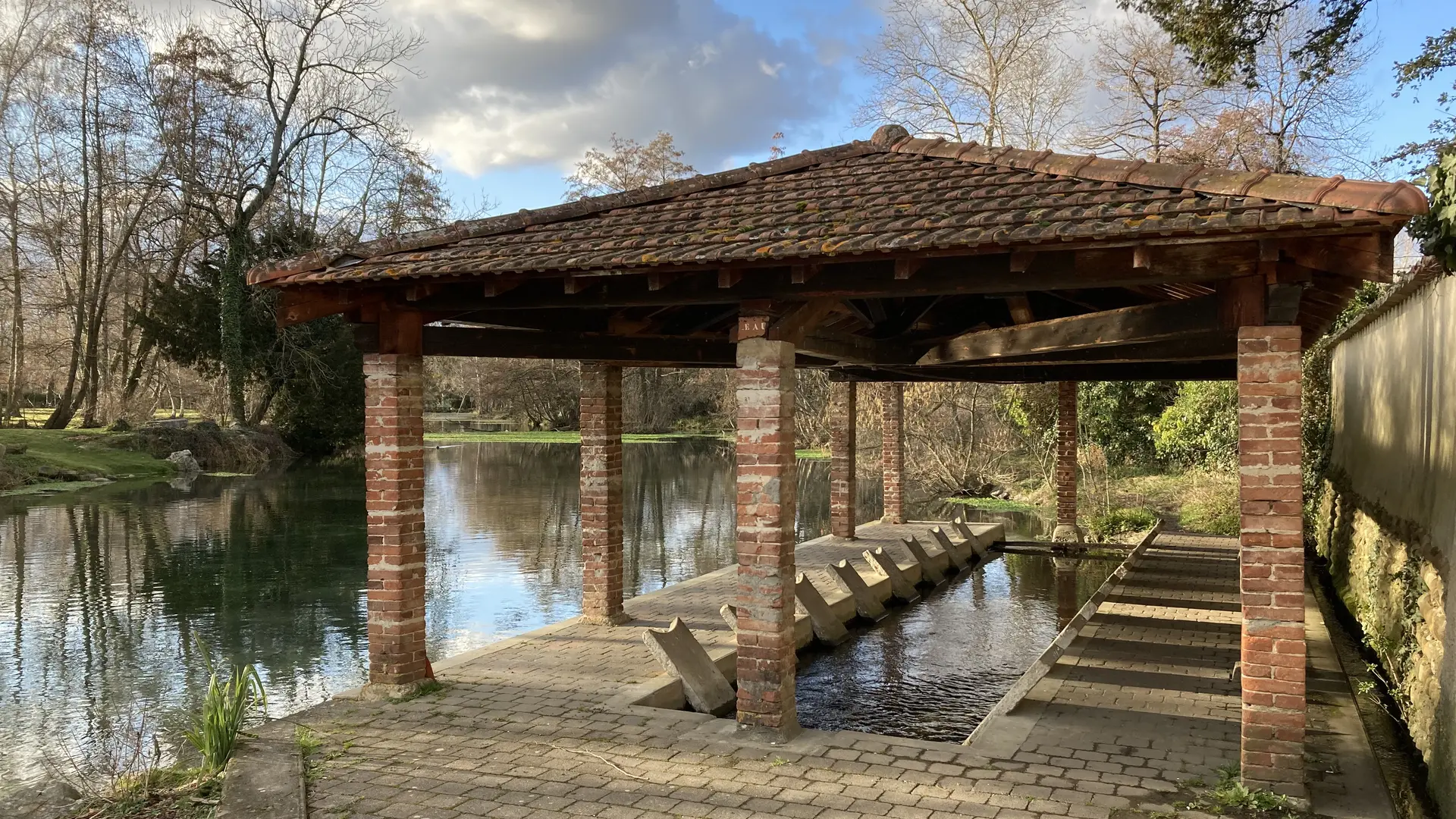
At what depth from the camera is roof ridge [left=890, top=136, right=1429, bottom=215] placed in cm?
422

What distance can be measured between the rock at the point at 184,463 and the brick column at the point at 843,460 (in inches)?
822

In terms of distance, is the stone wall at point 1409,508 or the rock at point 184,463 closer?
the stone wall at point 1409,508

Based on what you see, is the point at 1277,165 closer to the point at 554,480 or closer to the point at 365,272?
the point at 554,480

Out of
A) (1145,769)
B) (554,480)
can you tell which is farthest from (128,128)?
(1145,769)

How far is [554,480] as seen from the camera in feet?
93.7

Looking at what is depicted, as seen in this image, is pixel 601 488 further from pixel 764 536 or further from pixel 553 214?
pixel 764 536

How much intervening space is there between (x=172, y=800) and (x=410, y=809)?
4.49ft

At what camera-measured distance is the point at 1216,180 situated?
5.08 meters

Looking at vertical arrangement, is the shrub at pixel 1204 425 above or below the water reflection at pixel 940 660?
above

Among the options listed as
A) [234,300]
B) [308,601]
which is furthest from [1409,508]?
[234,300]

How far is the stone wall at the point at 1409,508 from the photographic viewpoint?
5.85 meters

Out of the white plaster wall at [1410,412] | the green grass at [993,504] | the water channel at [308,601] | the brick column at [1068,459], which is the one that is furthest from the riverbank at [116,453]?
the white plaster wall at [1410,412]

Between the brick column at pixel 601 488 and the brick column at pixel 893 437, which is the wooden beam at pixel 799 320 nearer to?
the brick column at pixel 601 488

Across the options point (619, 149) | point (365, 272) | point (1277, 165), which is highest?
point (619, 149)
